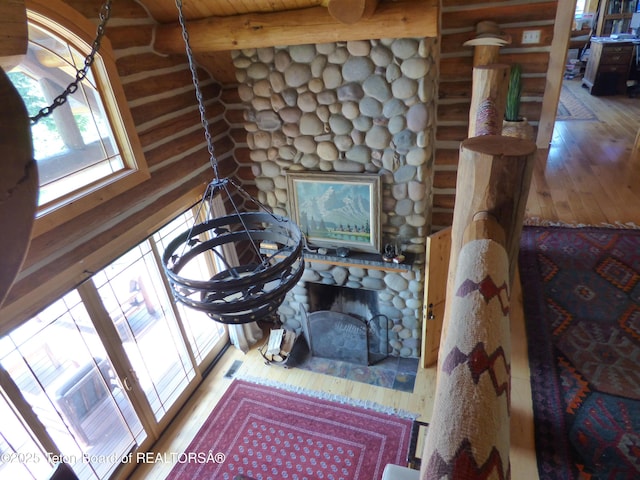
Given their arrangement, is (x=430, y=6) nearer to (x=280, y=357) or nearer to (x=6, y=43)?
(x=6, y=43)

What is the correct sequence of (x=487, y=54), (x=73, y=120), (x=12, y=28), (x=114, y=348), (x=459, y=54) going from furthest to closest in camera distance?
(x=459, y=54) < (x=487, y=54) < (x=114, y=348) < (x=73, y=120) < (x=12, y=28)

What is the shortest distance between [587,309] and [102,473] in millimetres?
3761

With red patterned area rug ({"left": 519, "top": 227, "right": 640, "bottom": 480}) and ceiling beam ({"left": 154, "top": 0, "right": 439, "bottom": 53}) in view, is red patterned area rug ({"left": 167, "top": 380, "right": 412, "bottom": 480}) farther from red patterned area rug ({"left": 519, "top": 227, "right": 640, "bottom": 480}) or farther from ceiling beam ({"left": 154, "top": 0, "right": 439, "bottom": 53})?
ceiling beam ({"left": 154, "top": 0, "right": 439, "bottom": 53})

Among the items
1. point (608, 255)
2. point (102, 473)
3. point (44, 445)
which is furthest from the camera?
point (102, 473)

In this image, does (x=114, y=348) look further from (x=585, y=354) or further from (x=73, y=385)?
(x=585, y=354)

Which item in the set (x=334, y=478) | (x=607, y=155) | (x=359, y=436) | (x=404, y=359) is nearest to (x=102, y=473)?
(x=334, y=478)

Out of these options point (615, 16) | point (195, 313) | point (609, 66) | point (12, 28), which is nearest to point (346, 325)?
point (195, 313)

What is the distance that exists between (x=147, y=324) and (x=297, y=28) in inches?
112

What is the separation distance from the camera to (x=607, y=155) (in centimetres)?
493

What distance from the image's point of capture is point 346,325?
4242mm

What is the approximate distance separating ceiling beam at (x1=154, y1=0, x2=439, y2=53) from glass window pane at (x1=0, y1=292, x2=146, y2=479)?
7.01 feet

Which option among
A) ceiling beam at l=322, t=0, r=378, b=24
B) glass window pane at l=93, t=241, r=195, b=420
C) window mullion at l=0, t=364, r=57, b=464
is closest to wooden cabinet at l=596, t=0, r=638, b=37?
ceiling beam at l=322, t=0, r=378, b=24

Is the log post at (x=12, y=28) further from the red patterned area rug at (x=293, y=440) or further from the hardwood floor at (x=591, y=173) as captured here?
the hardwood floor at (x=591, y=173)

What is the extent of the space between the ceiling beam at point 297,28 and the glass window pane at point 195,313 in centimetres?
149
